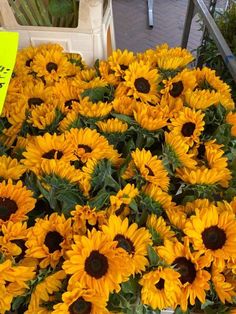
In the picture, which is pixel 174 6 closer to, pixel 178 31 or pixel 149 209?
pixel 178 31

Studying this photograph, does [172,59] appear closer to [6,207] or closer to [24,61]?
[24,61]

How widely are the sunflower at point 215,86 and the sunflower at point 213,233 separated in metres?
0.27

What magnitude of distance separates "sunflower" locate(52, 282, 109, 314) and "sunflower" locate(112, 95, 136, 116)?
1.10 feet

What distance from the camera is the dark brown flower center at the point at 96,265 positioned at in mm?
503

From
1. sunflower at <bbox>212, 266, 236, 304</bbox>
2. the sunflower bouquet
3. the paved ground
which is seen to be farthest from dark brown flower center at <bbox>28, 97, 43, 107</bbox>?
the paved ground

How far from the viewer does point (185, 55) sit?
0.85m

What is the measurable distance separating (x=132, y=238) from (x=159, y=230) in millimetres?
44

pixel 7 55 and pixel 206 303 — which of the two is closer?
pixel 206 303

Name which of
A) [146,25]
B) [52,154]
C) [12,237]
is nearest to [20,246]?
[12,237]

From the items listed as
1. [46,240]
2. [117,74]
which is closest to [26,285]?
[46,240]

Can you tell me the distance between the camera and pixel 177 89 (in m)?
0.77

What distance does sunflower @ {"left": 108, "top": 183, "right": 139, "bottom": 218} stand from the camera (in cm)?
58

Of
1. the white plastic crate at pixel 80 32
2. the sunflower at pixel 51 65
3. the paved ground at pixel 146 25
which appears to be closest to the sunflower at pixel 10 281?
the sunflower at pixel 51 65

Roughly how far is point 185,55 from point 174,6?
2.11 m
